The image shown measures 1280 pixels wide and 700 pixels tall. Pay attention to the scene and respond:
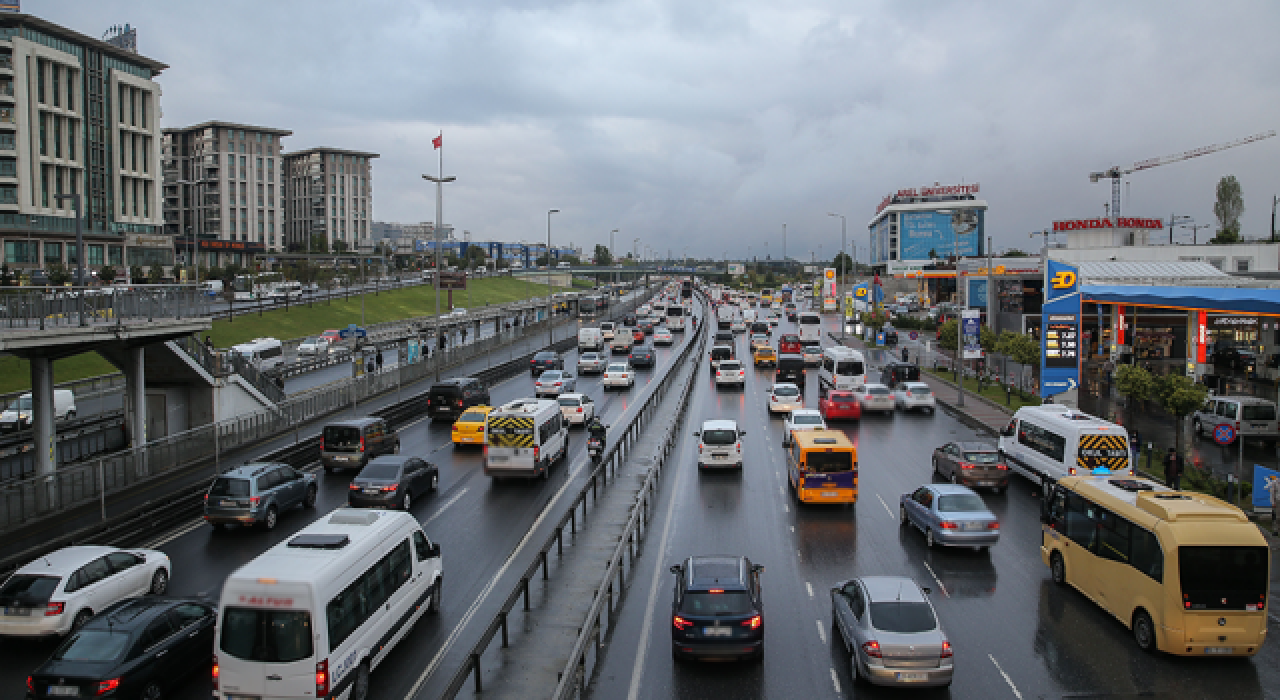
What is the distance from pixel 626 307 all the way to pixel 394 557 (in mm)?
104142

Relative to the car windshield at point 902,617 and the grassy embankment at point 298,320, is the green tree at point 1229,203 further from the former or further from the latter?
the car windshield at point 902,617

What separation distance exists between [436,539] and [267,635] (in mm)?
9013

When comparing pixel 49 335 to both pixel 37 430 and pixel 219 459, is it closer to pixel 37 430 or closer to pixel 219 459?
pixel 37 430

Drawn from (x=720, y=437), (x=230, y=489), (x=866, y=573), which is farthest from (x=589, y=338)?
(x=866, y=573)

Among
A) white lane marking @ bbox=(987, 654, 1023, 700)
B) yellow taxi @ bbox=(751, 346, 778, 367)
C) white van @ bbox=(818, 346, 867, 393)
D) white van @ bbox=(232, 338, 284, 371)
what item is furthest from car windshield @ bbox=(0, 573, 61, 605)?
yellow taxi @ bbox=(751, 346, 778, 367)

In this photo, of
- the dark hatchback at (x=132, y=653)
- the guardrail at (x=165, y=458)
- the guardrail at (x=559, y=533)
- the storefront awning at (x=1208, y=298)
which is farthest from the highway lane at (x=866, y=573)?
the storefront awning at (x=1208, y=298)

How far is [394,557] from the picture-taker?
41.7ft

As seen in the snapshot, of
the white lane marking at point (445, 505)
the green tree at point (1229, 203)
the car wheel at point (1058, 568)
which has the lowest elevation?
the white lane marking at point (445, 505)

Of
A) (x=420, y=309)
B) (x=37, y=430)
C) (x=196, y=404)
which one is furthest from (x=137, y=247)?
(x=37, y=430)

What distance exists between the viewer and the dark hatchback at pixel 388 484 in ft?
67.6

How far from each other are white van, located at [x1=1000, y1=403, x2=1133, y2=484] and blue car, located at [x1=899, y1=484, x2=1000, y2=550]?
11.0 ft

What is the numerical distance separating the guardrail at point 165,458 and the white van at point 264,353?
Result: 12.2m

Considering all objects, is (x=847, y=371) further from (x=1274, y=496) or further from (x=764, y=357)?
(x=1274, y=496)

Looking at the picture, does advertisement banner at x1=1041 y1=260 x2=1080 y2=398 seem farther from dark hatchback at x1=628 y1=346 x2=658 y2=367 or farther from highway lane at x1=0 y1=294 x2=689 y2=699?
dark hatchback at x1=628 y1=346 x2=658 y2=367
